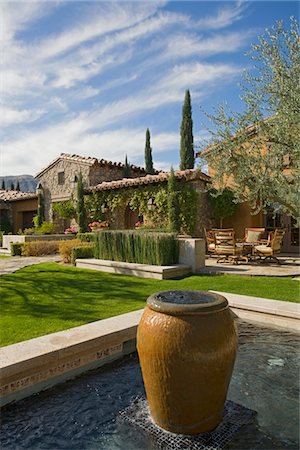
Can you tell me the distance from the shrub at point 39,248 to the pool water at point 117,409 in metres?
11.9

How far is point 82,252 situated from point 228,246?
202 inches

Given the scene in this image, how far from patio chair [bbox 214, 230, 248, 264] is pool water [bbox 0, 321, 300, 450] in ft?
22.6

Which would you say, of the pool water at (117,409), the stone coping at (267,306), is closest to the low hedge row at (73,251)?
the stone coping at (267,306)

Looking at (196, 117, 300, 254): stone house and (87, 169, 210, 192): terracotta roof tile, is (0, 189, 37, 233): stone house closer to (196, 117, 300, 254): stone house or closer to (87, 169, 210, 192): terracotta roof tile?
(87, 169, 210, 192): terracotta roof tile

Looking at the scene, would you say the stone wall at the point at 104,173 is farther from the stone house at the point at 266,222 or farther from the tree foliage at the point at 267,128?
the tree foliage at the point at 267,128

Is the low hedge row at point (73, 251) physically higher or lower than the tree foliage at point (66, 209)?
lower

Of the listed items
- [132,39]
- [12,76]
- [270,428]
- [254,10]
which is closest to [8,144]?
[12,76]

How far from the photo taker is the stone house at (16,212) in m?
25.6

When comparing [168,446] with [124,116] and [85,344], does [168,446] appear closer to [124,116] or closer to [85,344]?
[85,344]

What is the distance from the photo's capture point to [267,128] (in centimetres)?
795

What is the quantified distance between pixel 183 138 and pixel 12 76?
63.3 feet

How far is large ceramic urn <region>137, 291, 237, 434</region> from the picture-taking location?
2.39 metres

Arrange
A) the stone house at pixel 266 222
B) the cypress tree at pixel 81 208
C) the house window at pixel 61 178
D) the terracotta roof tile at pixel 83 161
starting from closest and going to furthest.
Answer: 1. the stone house at pixel 266 222
2. the cypress tree at pixel 81 208
3. the terracotta roof tile at pixel 83 161
4. the house window at pixel 61 178

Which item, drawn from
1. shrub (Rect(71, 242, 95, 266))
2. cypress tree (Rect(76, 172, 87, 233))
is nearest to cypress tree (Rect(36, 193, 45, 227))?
cypress tree (Rect(76, 172, 87, 233))
